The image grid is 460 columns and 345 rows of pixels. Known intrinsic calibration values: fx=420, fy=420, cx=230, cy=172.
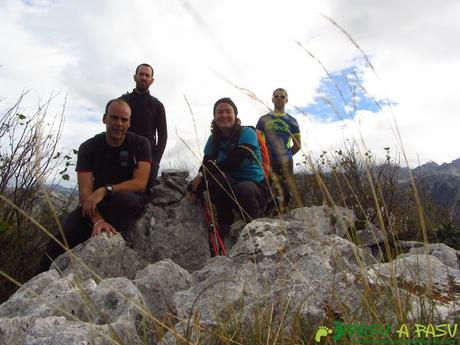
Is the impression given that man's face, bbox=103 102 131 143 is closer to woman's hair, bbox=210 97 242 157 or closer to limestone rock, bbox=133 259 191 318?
woman's hair, bbox=210 97 242 157

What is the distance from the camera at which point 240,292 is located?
2.07m

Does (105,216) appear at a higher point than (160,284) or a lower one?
higher

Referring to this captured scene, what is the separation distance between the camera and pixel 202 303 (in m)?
2.03

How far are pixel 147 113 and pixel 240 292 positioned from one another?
3357 millimetres

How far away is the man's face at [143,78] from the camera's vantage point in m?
5.04

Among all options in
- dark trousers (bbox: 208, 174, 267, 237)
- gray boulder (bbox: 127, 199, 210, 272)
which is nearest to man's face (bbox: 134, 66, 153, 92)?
gray boulder (bbox: 127, 199, 210, 272)

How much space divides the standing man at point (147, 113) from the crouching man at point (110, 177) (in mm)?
900

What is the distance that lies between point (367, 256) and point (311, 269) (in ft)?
0.92

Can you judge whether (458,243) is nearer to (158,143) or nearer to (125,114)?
(158,143)

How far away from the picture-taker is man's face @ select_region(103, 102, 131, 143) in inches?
152

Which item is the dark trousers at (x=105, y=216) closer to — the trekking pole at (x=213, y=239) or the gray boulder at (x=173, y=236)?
the gray boulder at (x=173, y=236)

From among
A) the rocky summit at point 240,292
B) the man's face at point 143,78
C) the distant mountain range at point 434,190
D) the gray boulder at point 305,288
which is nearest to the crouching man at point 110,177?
the rocky summit at point 240,292

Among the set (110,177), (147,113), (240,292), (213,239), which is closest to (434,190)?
(147,113)

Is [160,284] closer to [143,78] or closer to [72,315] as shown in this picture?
[72,315]
